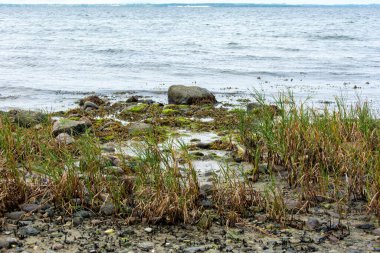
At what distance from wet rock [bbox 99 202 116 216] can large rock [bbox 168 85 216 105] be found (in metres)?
9.17

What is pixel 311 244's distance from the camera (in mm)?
5770

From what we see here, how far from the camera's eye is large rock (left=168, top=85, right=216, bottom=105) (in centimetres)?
1564

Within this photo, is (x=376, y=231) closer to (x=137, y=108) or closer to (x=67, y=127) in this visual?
(x=67, y=127)

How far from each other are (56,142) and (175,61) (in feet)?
66.5

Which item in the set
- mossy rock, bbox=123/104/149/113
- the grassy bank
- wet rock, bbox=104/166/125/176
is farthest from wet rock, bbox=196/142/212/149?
mossy rock, bbox=123/104/149/113

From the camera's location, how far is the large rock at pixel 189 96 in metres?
15.6

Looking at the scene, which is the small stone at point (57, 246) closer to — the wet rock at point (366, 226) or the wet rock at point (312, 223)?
the wet rock at point (312, 223)

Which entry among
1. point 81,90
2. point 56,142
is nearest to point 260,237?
point 56,142

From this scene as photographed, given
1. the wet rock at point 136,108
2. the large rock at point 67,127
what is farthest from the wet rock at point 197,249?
the wet rock at point 136,108

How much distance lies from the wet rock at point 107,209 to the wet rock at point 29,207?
721mm

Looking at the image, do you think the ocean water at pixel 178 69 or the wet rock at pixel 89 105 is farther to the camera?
the ocean water at pixel 178 69

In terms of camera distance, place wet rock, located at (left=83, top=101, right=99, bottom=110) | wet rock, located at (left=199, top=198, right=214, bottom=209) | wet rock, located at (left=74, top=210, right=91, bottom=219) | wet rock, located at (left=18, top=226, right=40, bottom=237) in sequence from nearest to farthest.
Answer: wet rock, located at (left=18, top=226, right=40, bottom=237) < wet rock, located at (left=74, top=210, right=91, bottom=219) < wet rock, located at (left=199, top=198, right=214, bottom=209) < wet rock, located at (left=83, top=101, right=99, bottom=110)

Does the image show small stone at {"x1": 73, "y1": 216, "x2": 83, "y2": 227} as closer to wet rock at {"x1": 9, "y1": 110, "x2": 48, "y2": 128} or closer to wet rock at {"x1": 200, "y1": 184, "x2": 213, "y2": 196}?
wet rock at {"x1": 200, "y1": 184, "x2": 213, "y2": 196}

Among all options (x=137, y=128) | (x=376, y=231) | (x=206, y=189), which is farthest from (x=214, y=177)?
(x=137, y=128)
